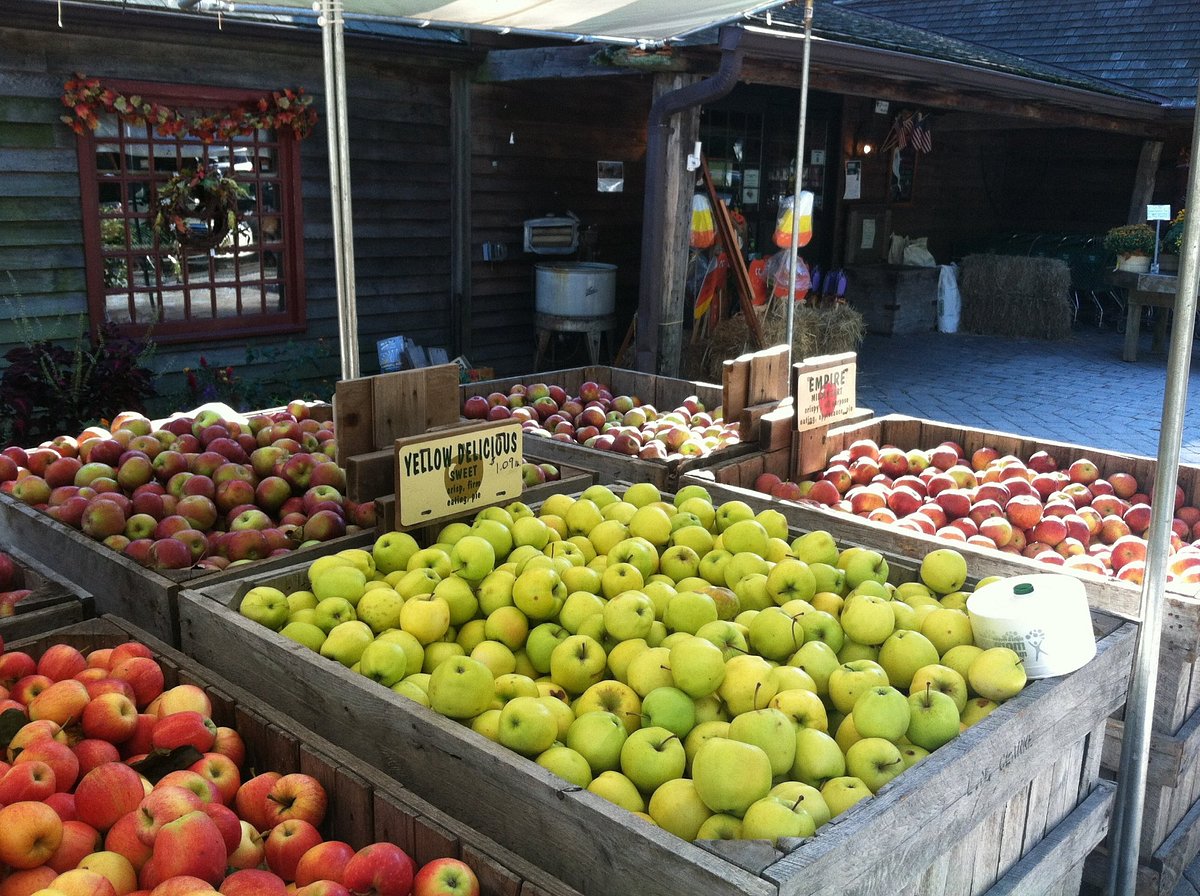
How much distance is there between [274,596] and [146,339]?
4.89 m

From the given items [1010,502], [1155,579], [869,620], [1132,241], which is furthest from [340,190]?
[1132,241]

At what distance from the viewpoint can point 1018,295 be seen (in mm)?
13508

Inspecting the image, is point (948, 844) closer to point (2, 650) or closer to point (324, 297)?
point (2, 650)

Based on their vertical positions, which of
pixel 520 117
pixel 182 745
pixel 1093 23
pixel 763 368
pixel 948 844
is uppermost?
pixel 1093 23

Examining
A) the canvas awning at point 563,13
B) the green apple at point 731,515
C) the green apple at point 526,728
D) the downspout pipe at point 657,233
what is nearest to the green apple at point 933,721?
the green apple at point 526,728

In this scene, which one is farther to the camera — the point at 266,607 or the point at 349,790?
the point at 266,607

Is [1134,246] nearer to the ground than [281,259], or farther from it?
farther from it

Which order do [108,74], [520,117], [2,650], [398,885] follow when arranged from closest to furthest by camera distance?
[398,885] < [2,650] < [108,74] < [520,117]

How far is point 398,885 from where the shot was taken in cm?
171

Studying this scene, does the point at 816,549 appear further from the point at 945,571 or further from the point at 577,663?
the point at 577,663

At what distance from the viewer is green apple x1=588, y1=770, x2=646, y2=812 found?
1929 mm

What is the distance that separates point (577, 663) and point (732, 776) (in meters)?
0.60

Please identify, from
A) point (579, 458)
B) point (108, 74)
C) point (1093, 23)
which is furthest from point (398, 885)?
point (1093, 23)

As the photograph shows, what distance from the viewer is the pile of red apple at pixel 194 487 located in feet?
10.3
